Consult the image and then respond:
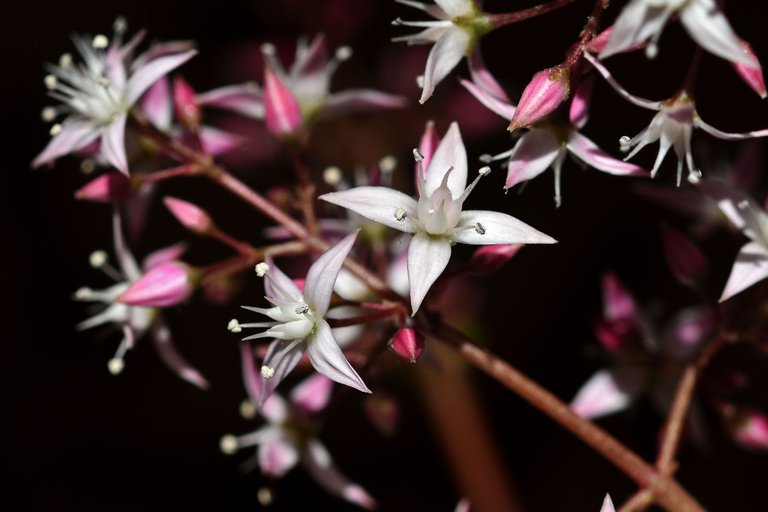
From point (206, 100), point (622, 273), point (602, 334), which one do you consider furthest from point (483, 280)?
point (206, 100)

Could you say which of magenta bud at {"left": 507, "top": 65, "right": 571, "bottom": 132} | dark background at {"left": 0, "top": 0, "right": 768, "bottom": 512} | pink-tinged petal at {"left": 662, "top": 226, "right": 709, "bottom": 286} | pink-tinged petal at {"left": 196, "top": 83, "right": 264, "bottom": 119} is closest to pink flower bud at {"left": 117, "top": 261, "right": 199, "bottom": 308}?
pink-tinged petal at {"left": 196, "top": 83, "right": 264, "bottom": 119}

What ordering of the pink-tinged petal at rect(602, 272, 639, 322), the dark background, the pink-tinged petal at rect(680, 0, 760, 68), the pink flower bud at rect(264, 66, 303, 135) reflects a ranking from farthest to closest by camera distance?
the dark background → the pink-tinged petal at rect(602, 272, 639, 322) → the pink flower bud at rect(264, 66, 303, 135) → the pink-tinged petal at rect(680, 0, 760, 68)

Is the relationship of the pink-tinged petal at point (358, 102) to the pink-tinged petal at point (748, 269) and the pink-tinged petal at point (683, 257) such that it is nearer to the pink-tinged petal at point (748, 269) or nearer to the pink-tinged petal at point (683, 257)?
the pink-tinged petal at point (683, 257)

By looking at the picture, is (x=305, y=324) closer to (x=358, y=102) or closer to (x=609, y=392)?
(x=358, y=102)

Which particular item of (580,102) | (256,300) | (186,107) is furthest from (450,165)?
(256,300)

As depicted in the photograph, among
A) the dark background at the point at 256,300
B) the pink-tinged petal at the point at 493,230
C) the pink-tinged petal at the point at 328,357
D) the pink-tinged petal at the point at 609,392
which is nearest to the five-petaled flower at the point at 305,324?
the pink-tinged petal at the point at 328,357

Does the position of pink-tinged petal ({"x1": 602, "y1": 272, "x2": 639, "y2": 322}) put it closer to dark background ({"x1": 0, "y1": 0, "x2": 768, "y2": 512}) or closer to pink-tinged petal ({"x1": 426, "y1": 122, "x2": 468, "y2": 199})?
pink-tinged petal ({"x1": 426, "y1": 122, "x2": 468, "y2": 199})
